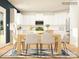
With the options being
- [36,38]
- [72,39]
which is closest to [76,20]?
[72,39]

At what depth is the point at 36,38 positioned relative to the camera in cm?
689

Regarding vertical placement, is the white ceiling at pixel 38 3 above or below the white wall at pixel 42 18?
above

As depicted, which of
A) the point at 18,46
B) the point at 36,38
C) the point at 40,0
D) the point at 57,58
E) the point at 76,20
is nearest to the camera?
the point at 57,58

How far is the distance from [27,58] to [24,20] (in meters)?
10.6

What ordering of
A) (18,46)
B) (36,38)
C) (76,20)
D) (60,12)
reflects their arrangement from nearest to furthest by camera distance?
(36,38), (18,46), (76,20), (60,12)

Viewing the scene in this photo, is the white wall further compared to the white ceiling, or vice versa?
the white wall

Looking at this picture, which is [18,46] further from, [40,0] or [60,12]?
[60,12]

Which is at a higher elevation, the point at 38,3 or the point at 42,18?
the point at 38,3

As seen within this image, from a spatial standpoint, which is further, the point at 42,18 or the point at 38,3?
the point at 42,18

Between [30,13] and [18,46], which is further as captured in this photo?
[30,13]

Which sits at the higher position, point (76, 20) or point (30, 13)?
point (30, 13)

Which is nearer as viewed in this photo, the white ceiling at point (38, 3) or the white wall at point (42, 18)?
the white ceiling at point (38, 3)

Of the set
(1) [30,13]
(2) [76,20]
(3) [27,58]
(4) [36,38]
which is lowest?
(3) [27,58]

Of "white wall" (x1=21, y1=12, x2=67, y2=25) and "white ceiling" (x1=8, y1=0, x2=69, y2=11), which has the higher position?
"white ceiling" (x1=8, y1=0, x2=69, y2=11)
